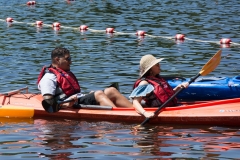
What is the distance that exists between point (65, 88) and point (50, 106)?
12.4 inches

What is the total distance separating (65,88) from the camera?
9000 millimetres

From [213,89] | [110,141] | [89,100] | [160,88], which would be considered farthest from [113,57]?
[110,141]

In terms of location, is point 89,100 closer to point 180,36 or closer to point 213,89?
point 213,89

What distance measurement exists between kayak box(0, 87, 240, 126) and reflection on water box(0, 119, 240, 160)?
0.09 meters

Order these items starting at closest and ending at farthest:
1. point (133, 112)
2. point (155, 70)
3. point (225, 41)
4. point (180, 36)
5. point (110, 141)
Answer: point (110, 141)
point (155, 70)
point (133, 112)
point (225, 41)
point (180, 36)

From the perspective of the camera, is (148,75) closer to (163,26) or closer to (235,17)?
(163,26)

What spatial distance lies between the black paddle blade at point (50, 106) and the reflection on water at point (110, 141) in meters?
0.18

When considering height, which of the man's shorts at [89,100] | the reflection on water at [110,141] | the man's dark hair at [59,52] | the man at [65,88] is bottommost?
the reflection on water at [110,141]

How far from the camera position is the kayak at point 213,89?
9.76 metres

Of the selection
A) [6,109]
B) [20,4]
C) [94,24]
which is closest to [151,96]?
[6,109]

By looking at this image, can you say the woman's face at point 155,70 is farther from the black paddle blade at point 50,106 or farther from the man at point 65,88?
the black paddle blade at point 50,106

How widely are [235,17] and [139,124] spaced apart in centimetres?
1347

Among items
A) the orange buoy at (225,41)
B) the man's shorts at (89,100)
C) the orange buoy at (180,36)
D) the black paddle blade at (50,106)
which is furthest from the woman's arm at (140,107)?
the orange buoy at (180,36)

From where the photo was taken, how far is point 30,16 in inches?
952
